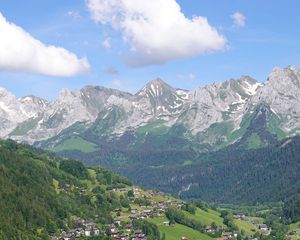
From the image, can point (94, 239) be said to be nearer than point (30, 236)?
No

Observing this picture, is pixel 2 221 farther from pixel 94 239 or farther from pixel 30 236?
pixel 94 239

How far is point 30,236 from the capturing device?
184500 mm

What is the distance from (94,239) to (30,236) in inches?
908

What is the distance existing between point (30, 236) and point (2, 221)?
35.0 ft

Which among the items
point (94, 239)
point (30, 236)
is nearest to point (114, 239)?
point (94, 239)

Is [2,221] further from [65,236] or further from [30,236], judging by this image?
[65,236]

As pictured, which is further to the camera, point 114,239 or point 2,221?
point 114,239

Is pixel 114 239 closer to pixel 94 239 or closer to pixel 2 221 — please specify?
pixel 94 239

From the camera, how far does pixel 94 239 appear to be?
647ft

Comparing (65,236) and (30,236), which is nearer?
(30,236)

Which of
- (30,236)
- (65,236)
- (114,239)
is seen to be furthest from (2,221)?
(114,239)

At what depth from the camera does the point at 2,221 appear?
187 m

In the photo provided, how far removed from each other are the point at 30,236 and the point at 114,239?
3003 centimetres

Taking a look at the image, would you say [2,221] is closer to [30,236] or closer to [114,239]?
[30,236]
